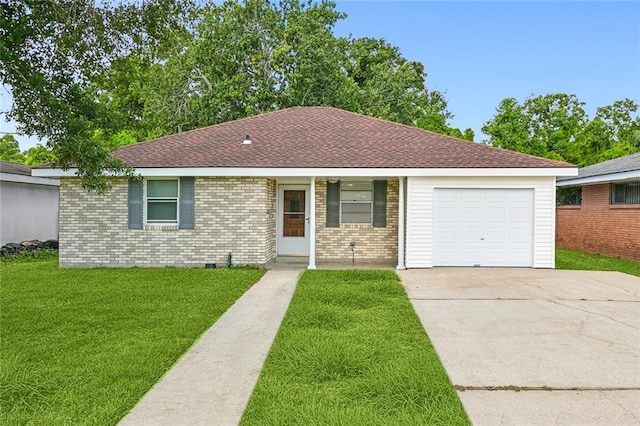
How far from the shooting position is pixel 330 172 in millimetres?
11922

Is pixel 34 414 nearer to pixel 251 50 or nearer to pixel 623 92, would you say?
pixel 251 50

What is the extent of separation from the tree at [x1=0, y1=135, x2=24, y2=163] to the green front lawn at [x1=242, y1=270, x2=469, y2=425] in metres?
52.1

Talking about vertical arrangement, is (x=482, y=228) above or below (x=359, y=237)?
above

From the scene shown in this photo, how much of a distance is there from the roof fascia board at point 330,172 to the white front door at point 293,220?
211 cm

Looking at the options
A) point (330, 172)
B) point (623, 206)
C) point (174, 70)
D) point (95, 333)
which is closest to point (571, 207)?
point (623, 206)

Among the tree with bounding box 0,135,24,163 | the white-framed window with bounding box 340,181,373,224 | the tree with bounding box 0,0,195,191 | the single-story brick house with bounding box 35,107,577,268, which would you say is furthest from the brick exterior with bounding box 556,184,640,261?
the tree with bounding box 0,135,24,163

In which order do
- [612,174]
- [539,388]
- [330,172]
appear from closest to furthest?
[539,388] < [330,172] < [612,174]

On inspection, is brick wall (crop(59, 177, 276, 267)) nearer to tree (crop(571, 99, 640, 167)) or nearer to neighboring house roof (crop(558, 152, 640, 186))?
neighboring house roof (crop(558, 152, 640, 186))

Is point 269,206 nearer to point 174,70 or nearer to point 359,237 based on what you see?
point 359,237

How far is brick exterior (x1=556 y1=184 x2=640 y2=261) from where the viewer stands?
15617 mm

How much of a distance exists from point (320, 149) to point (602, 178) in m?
10.6

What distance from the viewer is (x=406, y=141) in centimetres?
1377

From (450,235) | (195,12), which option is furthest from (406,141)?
(195,12)

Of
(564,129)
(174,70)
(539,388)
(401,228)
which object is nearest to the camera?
(539,388)
